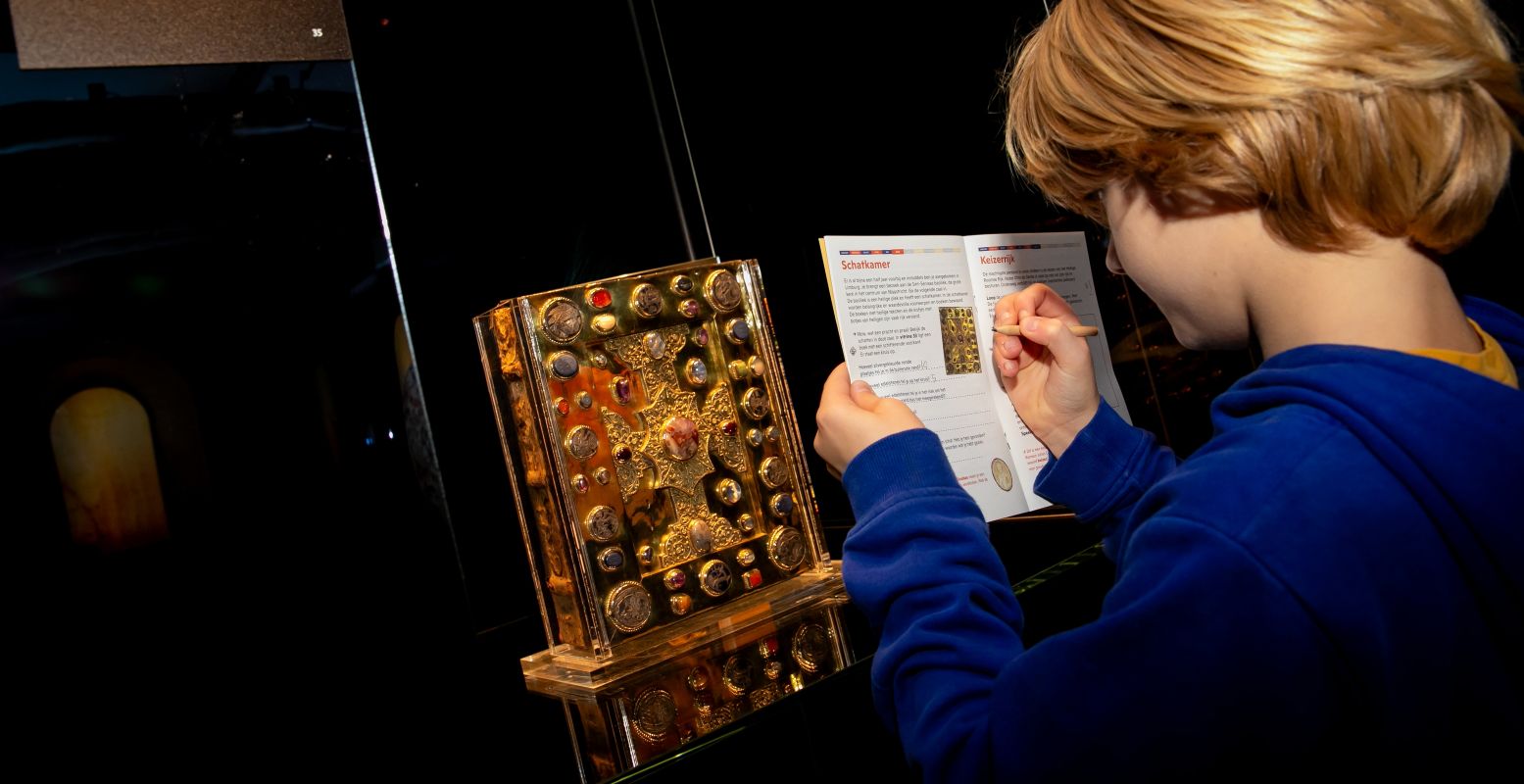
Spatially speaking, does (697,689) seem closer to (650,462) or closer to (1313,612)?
(650,462)

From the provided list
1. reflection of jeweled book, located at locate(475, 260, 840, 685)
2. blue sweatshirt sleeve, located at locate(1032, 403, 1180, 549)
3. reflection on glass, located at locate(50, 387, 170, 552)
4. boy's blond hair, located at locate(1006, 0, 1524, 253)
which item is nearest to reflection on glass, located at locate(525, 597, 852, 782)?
reflection of jeweled book, located at locate(475, 260, 840, 685)

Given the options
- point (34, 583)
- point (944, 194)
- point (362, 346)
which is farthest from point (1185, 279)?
point (34, 583)

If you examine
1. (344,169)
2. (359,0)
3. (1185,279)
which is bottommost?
(1185,279)

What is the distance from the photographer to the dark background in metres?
0.93

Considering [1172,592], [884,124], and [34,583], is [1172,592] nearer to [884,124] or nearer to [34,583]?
[34,583]

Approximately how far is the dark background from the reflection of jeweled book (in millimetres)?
126

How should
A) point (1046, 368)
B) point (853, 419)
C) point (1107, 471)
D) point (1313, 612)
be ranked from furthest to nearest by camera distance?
point (1046, 368) → point (1107, 471) → point (853, 419) → point (1313, 612)

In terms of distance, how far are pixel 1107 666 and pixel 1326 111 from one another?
419 millimetres

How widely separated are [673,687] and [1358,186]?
728mm

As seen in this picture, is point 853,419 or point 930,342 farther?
point 930,342

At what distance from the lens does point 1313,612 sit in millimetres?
574

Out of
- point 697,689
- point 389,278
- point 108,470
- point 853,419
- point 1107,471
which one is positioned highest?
point 389,278

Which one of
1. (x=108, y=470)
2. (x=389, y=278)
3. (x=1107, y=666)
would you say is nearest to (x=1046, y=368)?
(x=1107, y=666)

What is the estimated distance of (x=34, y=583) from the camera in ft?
2.93
